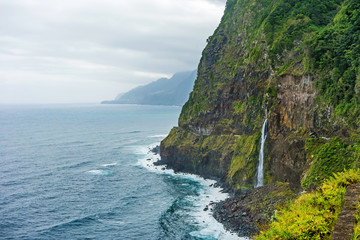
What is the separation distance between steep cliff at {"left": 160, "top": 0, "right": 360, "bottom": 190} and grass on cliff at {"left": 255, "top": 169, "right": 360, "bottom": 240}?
104ft

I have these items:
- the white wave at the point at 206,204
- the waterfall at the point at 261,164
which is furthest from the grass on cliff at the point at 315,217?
the waterfall at the point at 261,164

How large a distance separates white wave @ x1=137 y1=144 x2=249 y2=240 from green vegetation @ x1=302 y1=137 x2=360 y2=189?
46.9 ft

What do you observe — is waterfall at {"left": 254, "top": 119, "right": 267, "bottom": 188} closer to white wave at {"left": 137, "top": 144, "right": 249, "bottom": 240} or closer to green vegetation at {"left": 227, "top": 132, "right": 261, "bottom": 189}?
green vegetation at {"left": 227, "top": 132, "right": 261, "bottom": 189}

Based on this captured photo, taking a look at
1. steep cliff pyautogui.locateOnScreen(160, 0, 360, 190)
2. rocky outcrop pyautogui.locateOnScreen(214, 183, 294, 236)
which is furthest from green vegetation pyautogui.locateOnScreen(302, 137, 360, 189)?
rocky outcrop pyautogui.locateOnScreen(214, 183, 294, 236)

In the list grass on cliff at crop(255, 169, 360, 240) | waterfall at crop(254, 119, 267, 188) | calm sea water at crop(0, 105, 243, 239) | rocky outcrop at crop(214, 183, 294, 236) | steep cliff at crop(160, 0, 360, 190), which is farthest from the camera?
waterfall at crop(254, 119, 267, 188)

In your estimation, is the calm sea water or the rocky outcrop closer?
the rocky outcrop

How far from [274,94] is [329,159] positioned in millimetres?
21287

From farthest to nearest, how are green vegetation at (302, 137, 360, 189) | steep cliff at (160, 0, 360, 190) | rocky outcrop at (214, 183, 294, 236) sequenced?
1. rocky outcrop at (214, 183, 294, 236)
2. steep cliff at (160, 0, 360, 190)
3. green vegetation at (302, 137, 360, 189)

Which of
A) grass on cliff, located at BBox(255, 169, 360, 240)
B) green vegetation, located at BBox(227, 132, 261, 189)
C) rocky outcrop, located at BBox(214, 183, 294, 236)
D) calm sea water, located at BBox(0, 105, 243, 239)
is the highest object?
grass on cliff, located at BBox(255, 169, 360, 240)

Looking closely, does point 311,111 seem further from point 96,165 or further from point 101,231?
point 96,165

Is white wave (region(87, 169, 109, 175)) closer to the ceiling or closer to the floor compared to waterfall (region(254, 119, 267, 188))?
closer to the floor

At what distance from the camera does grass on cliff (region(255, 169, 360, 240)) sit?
10.1m

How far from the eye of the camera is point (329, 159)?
1681 inches

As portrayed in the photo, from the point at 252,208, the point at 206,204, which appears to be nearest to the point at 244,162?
the point at 206,204
